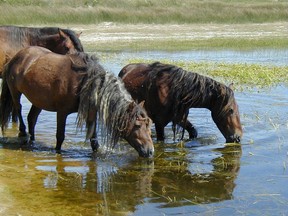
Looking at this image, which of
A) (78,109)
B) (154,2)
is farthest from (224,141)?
(154,2)

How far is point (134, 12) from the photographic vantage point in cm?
4256

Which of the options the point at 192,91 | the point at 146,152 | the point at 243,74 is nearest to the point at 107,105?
the point at 146,152

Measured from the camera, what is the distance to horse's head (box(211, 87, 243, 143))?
908cm

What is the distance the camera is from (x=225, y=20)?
144 ft

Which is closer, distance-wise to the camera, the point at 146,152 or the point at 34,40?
the point at 146,152

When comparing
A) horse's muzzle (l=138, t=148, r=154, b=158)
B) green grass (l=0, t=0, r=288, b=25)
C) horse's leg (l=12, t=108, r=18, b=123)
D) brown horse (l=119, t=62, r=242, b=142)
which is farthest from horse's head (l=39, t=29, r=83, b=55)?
green grass (l=0, t=0, r=288, b=25)

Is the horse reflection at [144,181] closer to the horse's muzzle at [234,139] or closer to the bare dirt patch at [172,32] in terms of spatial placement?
the horse's muzzle at [234,139]

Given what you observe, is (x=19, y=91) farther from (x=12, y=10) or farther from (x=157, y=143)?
(x=12, y=10)

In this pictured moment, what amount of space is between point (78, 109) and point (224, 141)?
2.82 meters

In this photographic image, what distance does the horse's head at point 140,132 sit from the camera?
7793mm

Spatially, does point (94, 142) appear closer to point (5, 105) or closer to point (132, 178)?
point (132, 178)

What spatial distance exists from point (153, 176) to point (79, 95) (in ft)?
5.75

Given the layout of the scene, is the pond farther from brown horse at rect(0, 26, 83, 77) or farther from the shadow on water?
brown horse at rect(0, 26, 83, 77)

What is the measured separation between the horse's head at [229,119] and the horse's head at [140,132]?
1.73 meters
